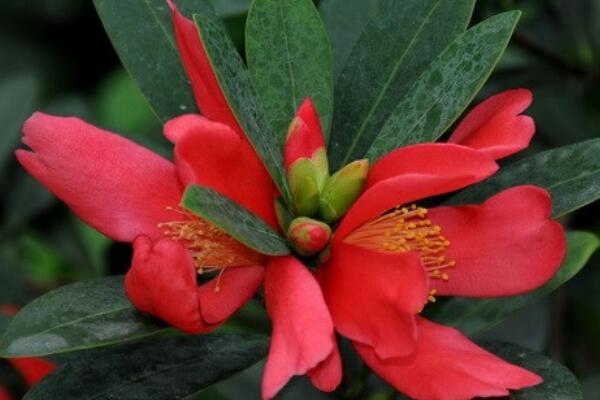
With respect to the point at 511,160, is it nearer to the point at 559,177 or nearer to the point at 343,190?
the point at 559,177

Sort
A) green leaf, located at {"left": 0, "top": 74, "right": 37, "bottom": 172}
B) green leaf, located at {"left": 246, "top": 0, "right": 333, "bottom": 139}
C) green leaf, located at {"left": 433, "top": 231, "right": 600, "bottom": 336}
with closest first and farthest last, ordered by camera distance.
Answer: green leaf, located at {"left": 246, "top": 0, "right": 333, "bottom": 139} → green leaf, located at {"left": 433, "top": 231, "right": 600, "bottom": 336} → green leaf, located at {"left": 0, "top": 74, "right": 37, "bottom": 172}

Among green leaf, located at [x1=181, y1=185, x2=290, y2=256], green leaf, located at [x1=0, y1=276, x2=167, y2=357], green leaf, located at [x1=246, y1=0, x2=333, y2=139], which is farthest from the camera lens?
green leaf, located at [x1=246, y1=0, x2=333, y2=139]

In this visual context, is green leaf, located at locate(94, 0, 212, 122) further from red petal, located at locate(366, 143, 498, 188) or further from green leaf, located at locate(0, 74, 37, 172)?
green leaf, located at locate(0, 74, 37, 172)

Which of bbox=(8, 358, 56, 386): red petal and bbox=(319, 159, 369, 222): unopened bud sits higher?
bbox=(319, 159, 369, 222): unopened bud

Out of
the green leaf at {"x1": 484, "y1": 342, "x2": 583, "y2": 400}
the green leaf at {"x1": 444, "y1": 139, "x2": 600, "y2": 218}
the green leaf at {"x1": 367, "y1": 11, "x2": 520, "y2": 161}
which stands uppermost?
the green leaf at {"x1": 367, "y1": 11, "x2": 520, "y2": 161}

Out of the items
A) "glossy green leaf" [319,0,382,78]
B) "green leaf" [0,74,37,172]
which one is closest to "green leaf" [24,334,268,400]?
"glossy green leaf" [319,0,382,78]

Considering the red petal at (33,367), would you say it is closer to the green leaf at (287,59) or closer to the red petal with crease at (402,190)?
the green leaf at (287,59)
